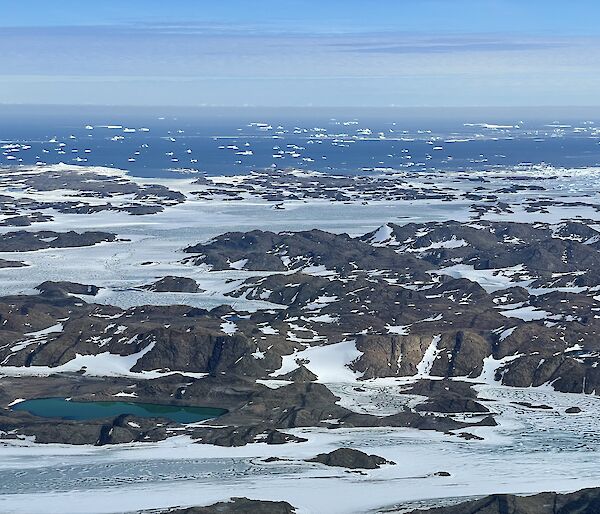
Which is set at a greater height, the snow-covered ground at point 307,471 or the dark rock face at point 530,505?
the dark rock face at point 530,505

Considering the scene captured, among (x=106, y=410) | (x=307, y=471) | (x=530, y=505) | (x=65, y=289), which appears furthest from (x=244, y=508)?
(x=65, y=289)

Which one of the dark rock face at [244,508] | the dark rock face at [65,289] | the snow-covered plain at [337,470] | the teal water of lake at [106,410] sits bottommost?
the teal water of lake at [106,410]

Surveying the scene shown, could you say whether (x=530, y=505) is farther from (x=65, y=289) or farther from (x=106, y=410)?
(x=65, y=289)

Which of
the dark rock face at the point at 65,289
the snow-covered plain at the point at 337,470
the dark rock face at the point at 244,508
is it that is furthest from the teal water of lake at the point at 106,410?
the dark rock face at the point at 65,289

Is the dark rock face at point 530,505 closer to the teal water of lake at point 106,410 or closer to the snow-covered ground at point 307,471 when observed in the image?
the snow-covered ground at point 307,471

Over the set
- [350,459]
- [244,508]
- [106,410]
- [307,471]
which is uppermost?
[244,508]
